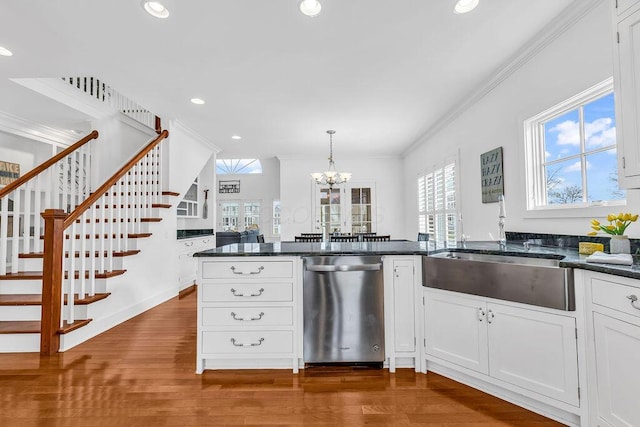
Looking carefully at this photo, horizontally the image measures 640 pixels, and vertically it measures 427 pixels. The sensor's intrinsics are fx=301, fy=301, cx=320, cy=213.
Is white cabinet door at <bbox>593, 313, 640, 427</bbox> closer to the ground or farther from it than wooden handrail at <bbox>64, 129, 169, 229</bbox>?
closer to the ground

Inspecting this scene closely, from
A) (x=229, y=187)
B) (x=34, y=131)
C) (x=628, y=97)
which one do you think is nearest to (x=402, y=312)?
(x=628, y=97)

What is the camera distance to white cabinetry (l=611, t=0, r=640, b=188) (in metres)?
1.47

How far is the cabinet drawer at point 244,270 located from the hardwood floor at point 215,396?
71 centimetres

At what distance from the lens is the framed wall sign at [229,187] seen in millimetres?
9047

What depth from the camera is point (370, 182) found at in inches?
277

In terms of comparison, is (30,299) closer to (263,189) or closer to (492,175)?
(492,175)

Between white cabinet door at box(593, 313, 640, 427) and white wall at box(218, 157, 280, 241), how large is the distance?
7924 millimetres

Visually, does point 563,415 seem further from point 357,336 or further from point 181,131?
point 181,131

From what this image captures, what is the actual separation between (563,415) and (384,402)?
0.95 meters

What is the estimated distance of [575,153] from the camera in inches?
92.3

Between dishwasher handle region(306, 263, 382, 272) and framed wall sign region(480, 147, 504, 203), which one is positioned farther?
framed wall sign region(480, 147, 504, 203)

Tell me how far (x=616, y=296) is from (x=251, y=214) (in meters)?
8.39

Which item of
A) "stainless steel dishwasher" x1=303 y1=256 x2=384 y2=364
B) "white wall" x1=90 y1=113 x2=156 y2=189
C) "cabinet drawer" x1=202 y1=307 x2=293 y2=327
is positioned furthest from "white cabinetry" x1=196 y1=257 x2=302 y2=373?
"white wall" x1=90 y1=113 x2=156 y2=189

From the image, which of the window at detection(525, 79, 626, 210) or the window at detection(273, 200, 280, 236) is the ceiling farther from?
the window at detection(273, 200, 280, 236)
